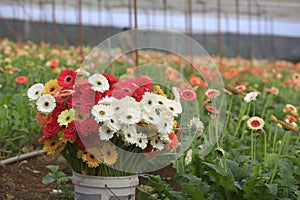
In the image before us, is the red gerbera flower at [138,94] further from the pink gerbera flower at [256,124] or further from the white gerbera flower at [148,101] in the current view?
the pink gerbera flower at [256,124]

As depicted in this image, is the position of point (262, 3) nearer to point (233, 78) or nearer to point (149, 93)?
point (233, 78)

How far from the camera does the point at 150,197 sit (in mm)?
2680

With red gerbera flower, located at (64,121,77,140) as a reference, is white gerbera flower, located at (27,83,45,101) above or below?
above

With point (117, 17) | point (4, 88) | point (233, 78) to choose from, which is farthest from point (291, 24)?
point (4, 88)

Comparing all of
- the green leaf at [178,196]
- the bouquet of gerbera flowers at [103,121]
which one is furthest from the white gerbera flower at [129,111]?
the green leaf at [178,196]

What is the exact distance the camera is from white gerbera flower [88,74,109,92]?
2.39 m

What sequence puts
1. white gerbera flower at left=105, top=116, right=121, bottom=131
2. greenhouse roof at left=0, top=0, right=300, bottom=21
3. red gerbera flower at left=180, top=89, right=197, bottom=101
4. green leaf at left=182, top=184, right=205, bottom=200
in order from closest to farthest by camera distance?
white gerbera flower at left=105, top=116, right=121, bottom=131, green leaf at left=182, top=184, right=205, bottom=200, red gerbera flower at left=180, top=89, right=197, bottom=101, greenhouse roof at left=0, top=0, right=300, bottom=21

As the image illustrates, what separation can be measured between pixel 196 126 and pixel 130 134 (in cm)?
49

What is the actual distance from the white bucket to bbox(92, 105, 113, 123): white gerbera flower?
26cm

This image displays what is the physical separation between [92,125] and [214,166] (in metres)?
0.56

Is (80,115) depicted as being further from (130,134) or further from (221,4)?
(221,4)

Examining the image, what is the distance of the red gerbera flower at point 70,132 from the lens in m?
2.35

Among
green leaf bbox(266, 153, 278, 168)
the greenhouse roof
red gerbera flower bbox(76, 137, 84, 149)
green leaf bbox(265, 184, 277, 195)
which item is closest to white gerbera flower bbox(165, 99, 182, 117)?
red gerbera flower bbox(76, 137, 84, 149)

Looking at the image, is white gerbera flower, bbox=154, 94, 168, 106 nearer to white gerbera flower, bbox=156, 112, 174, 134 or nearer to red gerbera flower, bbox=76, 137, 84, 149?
white gerbera flower, bbox=156, 112, 174, 134
